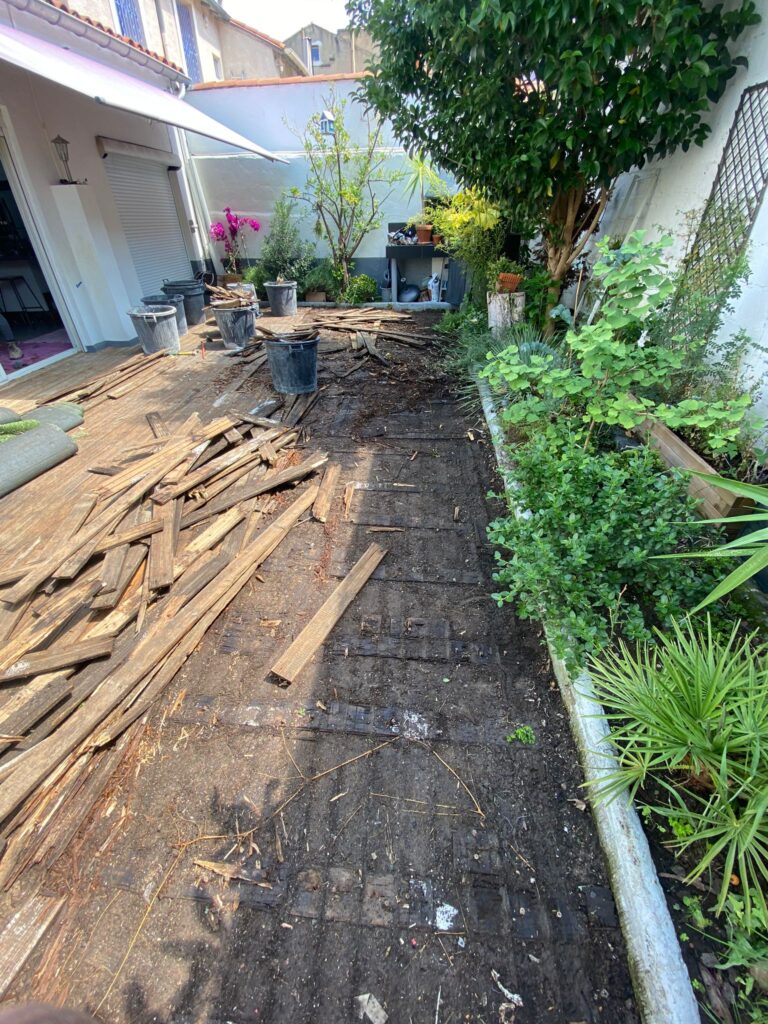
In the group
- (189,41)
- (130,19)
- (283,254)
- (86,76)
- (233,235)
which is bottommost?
(283,254)

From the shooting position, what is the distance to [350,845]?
1.75 metres

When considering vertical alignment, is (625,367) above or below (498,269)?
below

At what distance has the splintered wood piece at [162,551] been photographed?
113 inches

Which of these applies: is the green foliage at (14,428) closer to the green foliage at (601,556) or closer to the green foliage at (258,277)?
the green foliage at (601,556)

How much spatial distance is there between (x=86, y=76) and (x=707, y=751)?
9.10 meters

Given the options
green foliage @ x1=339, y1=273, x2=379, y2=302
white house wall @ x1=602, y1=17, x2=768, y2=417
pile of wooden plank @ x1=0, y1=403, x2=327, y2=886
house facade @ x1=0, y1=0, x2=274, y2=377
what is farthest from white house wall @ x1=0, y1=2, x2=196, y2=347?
white house wall @ x1=602, y1=17, x2=768, y2=417

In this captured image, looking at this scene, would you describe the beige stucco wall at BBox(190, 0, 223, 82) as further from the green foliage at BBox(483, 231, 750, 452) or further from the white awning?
the green foliage at BBox(483, 231, 750, 452)

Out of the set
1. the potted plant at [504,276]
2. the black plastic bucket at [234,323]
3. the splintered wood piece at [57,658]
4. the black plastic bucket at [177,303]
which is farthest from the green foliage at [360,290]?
the splintered wood piece at [57,658]

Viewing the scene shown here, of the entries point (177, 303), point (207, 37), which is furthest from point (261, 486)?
point (207, 37)

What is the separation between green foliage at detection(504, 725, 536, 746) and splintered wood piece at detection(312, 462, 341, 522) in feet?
6.70

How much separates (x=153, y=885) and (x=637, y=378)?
3.34m

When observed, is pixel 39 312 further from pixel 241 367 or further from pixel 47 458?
pixel 47 458

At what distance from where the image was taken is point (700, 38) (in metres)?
3.28

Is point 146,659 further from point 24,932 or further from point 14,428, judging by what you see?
point 14,428
